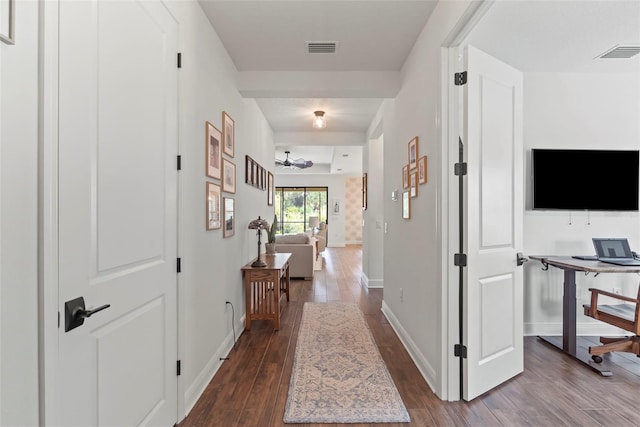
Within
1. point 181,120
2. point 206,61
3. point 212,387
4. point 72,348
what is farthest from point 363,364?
point 206,61

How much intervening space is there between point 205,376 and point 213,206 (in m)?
1.25

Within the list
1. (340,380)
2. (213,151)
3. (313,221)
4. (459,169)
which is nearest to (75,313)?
(213,151)

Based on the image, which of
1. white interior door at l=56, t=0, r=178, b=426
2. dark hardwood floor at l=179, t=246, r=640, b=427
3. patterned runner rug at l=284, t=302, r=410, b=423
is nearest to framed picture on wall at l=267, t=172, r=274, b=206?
patterned runner rug at l=284, t=302, r=410, b=423

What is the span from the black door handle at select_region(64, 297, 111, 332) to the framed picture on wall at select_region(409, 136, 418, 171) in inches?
93.9

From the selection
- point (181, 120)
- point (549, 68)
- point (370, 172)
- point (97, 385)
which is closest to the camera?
point (97, 385)

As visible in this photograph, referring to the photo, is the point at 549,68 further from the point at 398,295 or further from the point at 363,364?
the point at 363,364

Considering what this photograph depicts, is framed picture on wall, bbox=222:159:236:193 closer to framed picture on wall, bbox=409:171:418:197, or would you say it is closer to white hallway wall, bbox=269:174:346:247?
framed picture on wall, bbox=409:171:418:197

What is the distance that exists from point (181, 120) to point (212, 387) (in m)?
1.86

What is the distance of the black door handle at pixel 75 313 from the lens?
1062 mm

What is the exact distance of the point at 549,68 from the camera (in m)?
3.11

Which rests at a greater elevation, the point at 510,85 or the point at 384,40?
the point at 384,40

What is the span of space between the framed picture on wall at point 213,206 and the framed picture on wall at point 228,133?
44 centimetres

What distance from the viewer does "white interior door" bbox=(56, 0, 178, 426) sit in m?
1.09

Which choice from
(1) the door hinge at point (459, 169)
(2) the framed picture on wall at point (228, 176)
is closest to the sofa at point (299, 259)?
(2) the framed picture on wall at point (228, 176)
